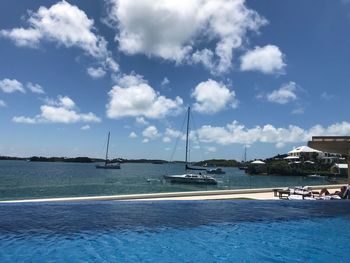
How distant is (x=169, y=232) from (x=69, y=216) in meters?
4.33

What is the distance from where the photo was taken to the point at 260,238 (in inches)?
490

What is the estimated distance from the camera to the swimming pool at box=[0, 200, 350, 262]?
10461 millimetres

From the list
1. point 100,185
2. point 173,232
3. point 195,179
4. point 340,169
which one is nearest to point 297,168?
point 340,169

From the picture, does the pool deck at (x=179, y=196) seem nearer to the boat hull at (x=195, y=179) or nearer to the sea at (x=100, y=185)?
the sea at (x=100, y=185)

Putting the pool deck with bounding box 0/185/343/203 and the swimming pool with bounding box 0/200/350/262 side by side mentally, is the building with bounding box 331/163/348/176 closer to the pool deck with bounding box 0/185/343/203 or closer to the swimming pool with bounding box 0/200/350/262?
the pool deck with bounding box 0/185/343/203

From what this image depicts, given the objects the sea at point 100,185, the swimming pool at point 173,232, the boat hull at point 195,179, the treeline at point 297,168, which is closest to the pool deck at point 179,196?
the swimming pool at point 173,232

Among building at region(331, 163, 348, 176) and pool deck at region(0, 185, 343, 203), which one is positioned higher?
building at region(331, 163, 348, 176)

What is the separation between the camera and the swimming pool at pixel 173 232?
1046 cm

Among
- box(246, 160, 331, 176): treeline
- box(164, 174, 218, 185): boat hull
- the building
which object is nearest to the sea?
box(164, 174, 218, 185): boat hull

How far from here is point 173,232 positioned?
12.9 m

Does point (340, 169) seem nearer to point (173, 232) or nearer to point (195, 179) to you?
A: point (195, 179)

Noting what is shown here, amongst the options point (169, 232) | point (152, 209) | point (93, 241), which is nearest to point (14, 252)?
point (93, 241)

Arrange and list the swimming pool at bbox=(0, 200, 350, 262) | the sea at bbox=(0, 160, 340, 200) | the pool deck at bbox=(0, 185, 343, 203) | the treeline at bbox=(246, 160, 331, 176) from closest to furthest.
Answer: the swimming pool at bbox=(0, 200, 350, 262)
the pool deck at bbox=(0, 185, 343, 203)
the sea at bbox=(0, 160, 340, 200)
the treeline at bbox=(246, 160, 331, 176)

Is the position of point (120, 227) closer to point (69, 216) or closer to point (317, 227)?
point (69, 216)
